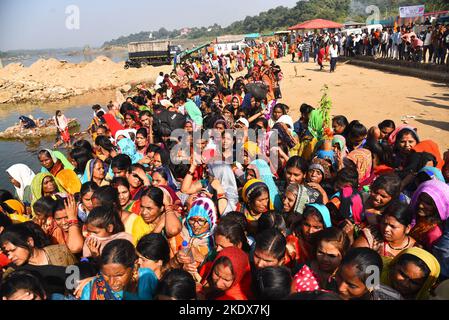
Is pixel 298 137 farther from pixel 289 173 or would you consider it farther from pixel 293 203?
pixel 293 203

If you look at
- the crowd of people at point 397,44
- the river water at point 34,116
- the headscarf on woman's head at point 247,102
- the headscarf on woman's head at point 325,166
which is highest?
the crowd of people at point 397,44

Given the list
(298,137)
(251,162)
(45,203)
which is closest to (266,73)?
(298,137)

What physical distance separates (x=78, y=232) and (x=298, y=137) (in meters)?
3.59

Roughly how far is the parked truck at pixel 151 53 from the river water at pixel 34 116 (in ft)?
27.6

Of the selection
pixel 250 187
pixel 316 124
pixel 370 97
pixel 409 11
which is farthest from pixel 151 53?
pixel 250 187

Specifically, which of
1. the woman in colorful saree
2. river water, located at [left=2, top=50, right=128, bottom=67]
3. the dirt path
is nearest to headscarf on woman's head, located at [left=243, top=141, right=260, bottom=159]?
the woman in colorful saree

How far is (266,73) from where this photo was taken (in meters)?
9.73

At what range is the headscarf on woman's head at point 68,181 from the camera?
164 inches

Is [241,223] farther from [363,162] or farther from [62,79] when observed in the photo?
[62,79]

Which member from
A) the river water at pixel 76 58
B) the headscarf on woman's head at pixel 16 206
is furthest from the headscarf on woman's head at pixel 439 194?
the river water at pixel 76 58

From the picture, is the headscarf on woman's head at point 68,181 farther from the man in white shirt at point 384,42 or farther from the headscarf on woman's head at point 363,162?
the man in white shirt at point 384,42

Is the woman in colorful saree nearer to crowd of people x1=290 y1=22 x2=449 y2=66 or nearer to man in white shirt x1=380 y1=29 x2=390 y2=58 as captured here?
crowd of people x1=290 y1=22 x2=449 y2=66

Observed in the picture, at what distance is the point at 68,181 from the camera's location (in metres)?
4.22

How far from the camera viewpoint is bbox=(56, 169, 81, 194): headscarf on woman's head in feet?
13.7
